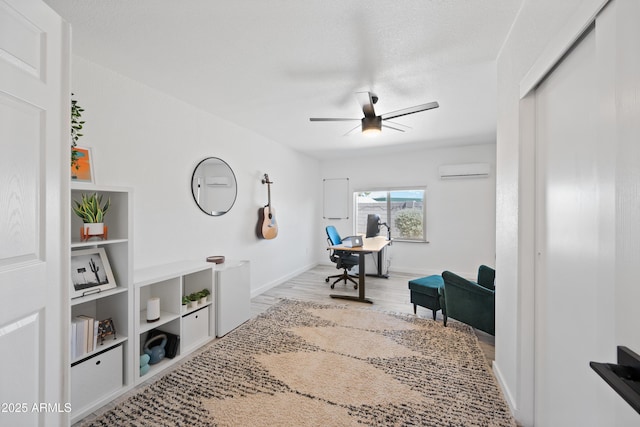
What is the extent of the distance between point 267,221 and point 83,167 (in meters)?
2.37

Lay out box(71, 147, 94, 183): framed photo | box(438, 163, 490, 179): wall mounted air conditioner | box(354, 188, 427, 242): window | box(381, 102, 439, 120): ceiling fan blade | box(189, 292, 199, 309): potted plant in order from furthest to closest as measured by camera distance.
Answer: box(354, 188, 427, 242): window, box(438, 163, 490, 179): wall mounted air conditioner, box(189, 292, 199, 309): potted plant, box(381, 102, 439, 120): ceiling fan blade, box(71, 147, 94, 183): framed photo

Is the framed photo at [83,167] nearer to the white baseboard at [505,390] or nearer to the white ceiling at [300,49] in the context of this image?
the white ceiling at [300,49]

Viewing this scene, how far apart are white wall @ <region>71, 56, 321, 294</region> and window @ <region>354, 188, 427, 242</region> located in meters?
2.24

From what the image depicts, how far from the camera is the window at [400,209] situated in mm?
5363

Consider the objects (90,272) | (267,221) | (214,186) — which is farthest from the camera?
(267,221)

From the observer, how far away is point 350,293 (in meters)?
4.08

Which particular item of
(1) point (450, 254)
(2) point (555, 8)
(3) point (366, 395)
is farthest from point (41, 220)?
(1) point (450, 254)

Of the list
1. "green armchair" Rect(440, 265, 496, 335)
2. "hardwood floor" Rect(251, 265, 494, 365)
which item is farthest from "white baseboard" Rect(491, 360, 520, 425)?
"hardwood floor" Rect(251, 265, 494, 365)

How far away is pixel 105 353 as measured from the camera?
1777mm

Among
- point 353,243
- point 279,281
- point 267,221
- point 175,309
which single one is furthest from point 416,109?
point 279,281

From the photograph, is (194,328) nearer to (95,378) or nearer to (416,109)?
(95,378)

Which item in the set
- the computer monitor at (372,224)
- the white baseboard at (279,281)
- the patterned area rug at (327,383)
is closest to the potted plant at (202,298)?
the patterned area rug at (327,383)

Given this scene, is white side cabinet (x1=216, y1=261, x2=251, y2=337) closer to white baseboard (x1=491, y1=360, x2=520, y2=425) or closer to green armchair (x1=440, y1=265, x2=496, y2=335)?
green armchair (x1=440, y1=265, x2=496, y2=335)

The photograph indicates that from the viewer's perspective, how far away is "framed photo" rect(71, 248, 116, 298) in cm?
169
